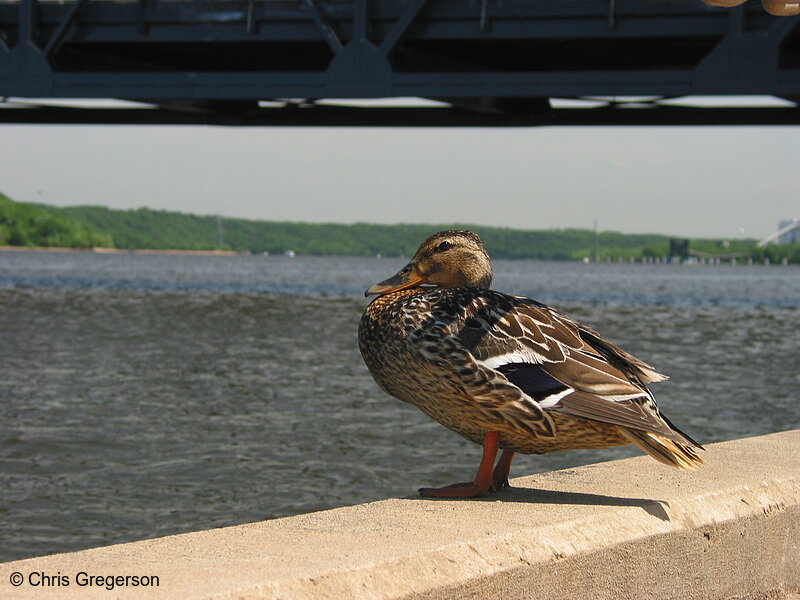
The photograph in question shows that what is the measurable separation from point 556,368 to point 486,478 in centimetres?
61

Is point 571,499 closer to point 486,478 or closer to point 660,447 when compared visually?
point 486,478

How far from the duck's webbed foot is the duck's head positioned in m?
0.86

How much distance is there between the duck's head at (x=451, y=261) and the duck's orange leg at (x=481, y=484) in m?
0.90

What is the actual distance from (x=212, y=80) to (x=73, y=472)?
67.5 ft

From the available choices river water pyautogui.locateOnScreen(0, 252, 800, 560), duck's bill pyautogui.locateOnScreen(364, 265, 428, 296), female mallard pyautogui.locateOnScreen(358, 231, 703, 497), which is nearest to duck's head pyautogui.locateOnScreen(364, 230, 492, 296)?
duck's bill pyautogui.locateOnScreen(364, 265, 428, 296)

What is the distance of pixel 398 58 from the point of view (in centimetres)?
3316

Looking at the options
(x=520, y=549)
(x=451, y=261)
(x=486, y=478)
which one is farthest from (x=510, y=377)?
(x=451, y=261)

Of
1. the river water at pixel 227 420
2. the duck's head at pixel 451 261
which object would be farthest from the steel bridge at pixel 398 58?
the duck's head at pixel 451 261

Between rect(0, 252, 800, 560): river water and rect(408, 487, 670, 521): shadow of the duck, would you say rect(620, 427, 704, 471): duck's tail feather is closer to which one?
rect(408, 487, 670, 521): shadow of the duck

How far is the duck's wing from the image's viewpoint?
442cm

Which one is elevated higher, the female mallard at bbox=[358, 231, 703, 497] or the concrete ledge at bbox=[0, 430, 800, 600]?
the female mallard at bbox=[358, 231, 703, 497]

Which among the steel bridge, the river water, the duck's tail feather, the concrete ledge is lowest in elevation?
the river water

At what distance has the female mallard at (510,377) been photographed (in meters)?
4.45

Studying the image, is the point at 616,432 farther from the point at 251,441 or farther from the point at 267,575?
the point at 251,441
